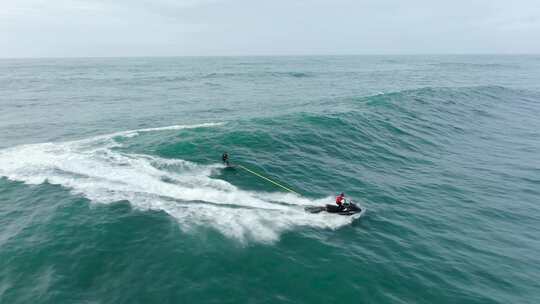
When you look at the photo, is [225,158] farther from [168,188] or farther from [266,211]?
[266,211]

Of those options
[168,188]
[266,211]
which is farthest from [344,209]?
[168,188]

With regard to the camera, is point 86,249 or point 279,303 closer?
point 279,303

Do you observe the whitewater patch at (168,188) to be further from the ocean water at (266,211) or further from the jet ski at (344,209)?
the jet ski at (344,209)

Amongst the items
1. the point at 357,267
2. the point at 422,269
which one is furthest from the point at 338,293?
the point at 422,269

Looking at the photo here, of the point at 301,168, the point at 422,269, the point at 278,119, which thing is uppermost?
the point at 278,119

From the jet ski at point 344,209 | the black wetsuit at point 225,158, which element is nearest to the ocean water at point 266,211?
the jet ski at point 344,209

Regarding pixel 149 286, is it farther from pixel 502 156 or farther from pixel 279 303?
pixel 502 156
